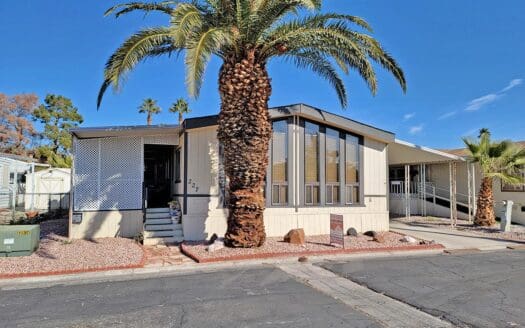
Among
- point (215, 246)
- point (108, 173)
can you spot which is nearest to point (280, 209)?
point (215, 246)

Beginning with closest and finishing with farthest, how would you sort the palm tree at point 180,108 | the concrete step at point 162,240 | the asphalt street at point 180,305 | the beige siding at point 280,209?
the asphalt street at point 180,305
the concrete step at point 162,240
the beige siding at point 280,209
the palm tree at point 180,108

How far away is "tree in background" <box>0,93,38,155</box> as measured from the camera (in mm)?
37625

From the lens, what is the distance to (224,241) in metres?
10.7

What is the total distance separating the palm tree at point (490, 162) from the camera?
15.6m

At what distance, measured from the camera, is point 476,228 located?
51.7 feet

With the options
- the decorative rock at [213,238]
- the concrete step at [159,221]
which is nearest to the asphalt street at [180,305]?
the decorative rock at [213,238]

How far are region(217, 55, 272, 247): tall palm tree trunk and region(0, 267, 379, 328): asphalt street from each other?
2.71m

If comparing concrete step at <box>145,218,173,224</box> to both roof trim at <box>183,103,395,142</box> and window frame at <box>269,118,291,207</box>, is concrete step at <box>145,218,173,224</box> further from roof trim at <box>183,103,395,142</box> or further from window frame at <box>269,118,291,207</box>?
window frame at <box>269,118,291,207</box>

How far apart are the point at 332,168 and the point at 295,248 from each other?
4.48 m

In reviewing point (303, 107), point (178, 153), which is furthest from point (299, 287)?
point (178, 153)

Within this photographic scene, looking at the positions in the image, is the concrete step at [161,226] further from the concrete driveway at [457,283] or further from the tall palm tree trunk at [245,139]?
the concrete driveway at [457,283]

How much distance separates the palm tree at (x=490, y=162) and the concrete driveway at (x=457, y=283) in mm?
5586

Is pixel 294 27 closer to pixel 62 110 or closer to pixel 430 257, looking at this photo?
pixel 430 257

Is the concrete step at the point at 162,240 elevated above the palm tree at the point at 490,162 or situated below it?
below
